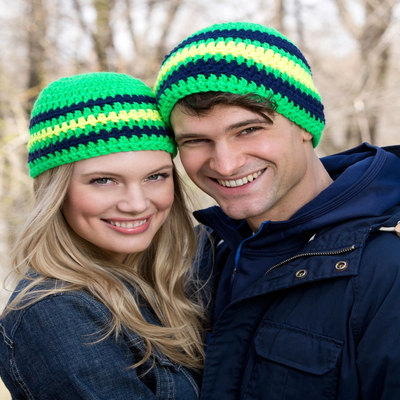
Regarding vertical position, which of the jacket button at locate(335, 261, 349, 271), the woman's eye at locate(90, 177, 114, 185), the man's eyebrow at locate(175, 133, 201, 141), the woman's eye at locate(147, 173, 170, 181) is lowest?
the jacket button at locate(335, 261, 349, 271)

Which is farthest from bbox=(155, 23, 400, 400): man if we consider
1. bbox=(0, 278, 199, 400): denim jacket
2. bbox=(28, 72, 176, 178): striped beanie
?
bbox=(0, 278, 199, 400): denim jacket

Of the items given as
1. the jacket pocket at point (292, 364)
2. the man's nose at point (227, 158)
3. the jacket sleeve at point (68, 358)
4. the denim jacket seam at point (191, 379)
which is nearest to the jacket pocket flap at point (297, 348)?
the jacket pocket at point (292, 364)

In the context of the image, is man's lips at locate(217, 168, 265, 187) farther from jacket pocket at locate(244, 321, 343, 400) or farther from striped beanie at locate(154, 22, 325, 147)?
jacket pocket at locate(244, 321, 343, 400)

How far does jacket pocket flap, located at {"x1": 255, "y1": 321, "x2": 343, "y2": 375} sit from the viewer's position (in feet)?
5.49

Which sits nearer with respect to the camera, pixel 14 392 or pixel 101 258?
pixel 14 392

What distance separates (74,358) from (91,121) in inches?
37.3

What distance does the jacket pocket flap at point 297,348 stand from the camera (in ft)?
5.49

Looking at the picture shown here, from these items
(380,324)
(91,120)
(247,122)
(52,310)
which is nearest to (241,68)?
(247,122)

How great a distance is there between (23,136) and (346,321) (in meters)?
5.98

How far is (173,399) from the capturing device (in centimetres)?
193

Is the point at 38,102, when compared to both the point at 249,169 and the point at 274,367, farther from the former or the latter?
the point at 274,367

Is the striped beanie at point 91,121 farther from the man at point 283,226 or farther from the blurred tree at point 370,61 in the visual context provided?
the blurred tree at point 370,61

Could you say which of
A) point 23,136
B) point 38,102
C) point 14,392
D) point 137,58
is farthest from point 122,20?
point 14,392

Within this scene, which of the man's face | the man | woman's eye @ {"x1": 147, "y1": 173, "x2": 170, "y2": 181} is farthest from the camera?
woman's eye @ {"x1": 147, "y1": 173, "x2": 170, "y2": 181}
